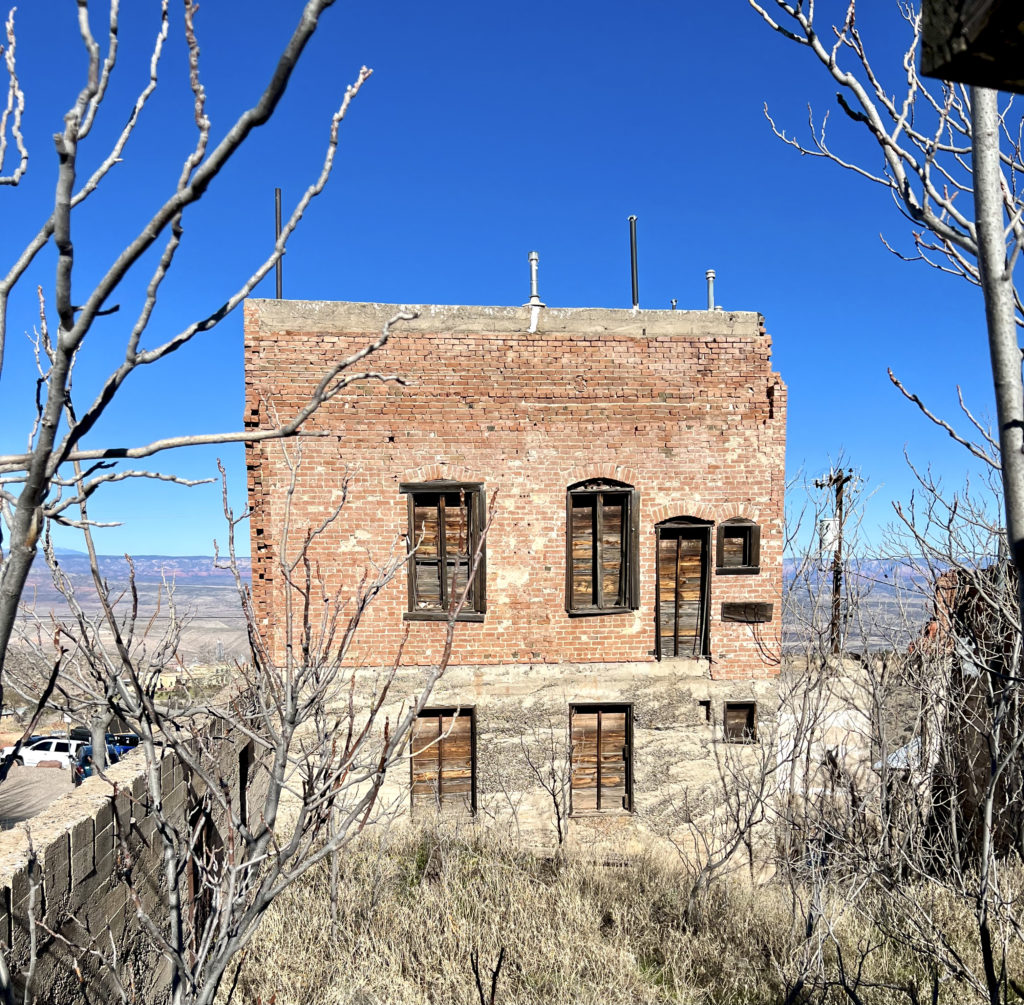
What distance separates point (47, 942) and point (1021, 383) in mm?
4805

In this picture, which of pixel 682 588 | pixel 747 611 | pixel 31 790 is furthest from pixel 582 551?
pixel 31 790

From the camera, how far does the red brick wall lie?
30.7ft

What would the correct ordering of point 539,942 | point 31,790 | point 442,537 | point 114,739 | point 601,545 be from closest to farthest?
point 539,942 < point 442,537 < point 601,545 < point 31,790 < point 114,739

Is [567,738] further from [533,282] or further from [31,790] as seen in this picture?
[31,790]

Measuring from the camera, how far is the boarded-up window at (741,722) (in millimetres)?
10070

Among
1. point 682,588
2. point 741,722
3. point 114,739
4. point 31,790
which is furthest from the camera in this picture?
point 114,739

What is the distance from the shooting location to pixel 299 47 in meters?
1.27

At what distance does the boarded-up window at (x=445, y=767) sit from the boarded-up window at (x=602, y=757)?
143 cm

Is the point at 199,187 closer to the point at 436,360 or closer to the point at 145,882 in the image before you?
the point at 145,882

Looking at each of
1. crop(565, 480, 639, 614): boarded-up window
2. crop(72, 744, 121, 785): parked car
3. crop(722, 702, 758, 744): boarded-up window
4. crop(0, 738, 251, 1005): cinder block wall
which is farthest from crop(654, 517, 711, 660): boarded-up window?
crop(72, 744, 121, 785): parked car

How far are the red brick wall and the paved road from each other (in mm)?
13898

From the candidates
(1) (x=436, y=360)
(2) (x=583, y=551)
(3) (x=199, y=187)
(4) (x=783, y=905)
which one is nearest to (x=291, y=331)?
(1) (x=436, y=360)

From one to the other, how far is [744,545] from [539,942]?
19.1ft

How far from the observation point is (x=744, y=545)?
1012 cm
